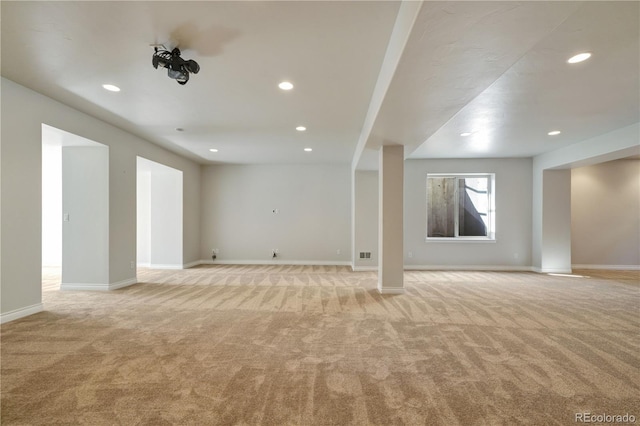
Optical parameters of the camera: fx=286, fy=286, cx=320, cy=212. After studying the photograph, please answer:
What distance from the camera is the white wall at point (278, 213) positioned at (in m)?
8.50

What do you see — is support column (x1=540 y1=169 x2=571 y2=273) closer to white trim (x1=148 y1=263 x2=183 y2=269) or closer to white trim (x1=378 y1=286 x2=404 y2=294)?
white trim (x1=378 y1=286 x2=404 y2=294)

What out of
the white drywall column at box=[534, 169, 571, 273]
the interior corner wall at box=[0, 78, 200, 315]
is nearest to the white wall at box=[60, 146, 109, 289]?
the interior corner wall at box=[0, 78, 200, 315]

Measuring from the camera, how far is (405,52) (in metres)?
2.15

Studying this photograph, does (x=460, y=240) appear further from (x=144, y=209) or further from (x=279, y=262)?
(x=144, y=209)

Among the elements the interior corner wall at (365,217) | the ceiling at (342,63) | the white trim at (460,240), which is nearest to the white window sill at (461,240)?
the white trim at (460,240)

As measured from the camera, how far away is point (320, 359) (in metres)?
2.56

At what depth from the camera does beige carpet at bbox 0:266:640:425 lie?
189 centimetres

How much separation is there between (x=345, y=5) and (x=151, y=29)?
172 cm

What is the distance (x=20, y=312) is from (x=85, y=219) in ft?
6.20

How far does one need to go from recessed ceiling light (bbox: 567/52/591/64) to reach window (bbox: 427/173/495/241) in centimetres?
506

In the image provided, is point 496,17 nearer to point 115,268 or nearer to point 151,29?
point 151,29

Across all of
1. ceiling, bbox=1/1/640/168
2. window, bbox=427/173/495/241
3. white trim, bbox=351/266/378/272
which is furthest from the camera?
window, bbox=427/173/495/241

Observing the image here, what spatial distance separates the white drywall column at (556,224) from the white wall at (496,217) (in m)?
0.44

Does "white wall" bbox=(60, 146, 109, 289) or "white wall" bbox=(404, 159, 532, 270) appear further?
"white wall" bbox=(404, 159, 532, 270)
